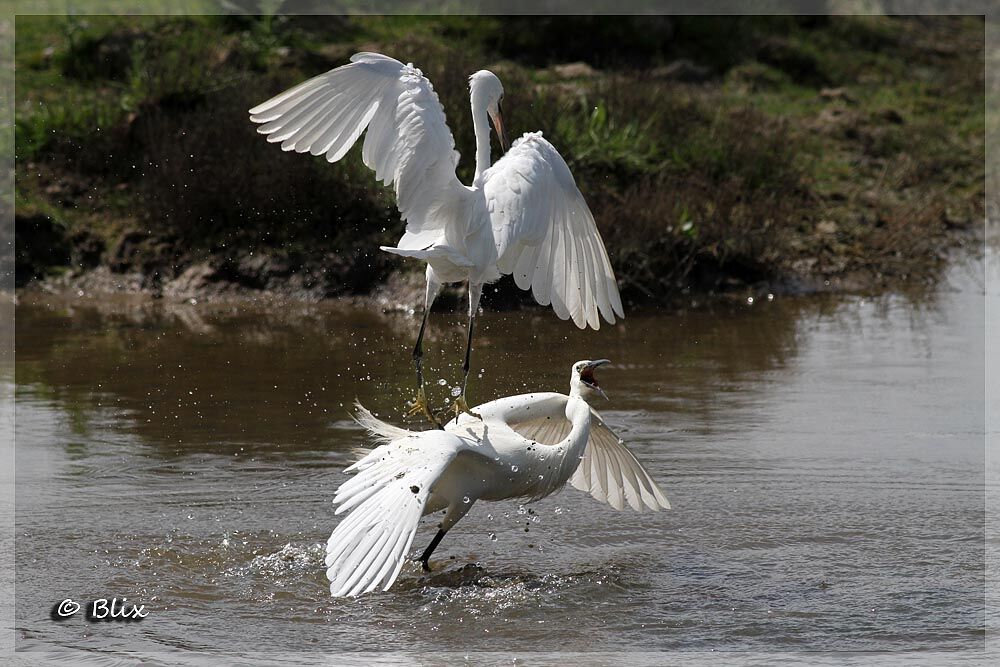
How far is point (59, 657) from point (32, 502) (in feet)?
5.99

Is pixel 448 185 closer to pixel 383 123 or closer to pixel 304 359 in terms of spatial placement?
pixel 383 123

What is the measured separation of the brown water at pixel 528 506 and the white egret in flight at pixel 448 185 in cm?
109

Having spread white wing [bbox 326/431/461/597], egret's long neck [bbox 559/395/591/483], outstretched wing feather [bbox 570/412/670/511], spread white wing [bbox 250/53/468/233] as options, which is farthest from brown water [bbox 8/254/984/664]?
spread white wing [bbox 250/53/468/233]

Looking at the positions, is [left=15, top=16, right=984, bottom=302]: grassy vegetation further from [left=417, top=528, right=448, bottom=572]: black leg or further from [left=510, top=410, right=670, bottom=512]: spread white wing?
[left=417, top=528, right=448, bottom=572]: black leg

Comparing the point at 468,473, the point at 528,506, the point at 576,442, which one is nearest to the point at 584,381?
the point at 576,442

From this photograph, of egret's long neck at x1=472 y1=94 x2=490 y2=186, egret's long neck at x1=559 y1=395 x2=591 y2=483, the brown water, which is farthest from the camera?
egret's long neck at x1=472 y1=94 x2=490 y2=186

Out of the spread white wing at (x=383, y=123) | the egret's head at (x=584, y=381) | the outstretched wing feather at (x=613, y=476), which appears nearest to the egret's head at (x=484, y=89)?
the spread white wing at (x=383, y=123)

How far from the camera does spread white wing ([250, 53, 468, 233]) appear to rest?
604 centimetres

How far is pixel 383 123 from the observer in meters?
6.12

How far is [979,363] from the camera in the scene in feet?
30.3

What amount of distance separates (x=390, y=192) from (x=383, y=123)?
530cm

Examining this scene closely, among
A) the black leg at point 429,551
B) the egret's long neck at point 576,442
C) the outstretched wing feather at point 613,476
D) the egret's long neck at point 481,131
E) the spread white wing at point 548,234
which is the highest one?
the egret's long neck at point 481,131

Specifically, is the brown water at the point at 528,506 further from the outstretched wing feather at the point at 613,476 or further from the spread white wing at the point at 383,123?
the spread white wing at the point at 383,123

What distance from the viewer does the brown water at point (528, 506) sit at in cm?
524
